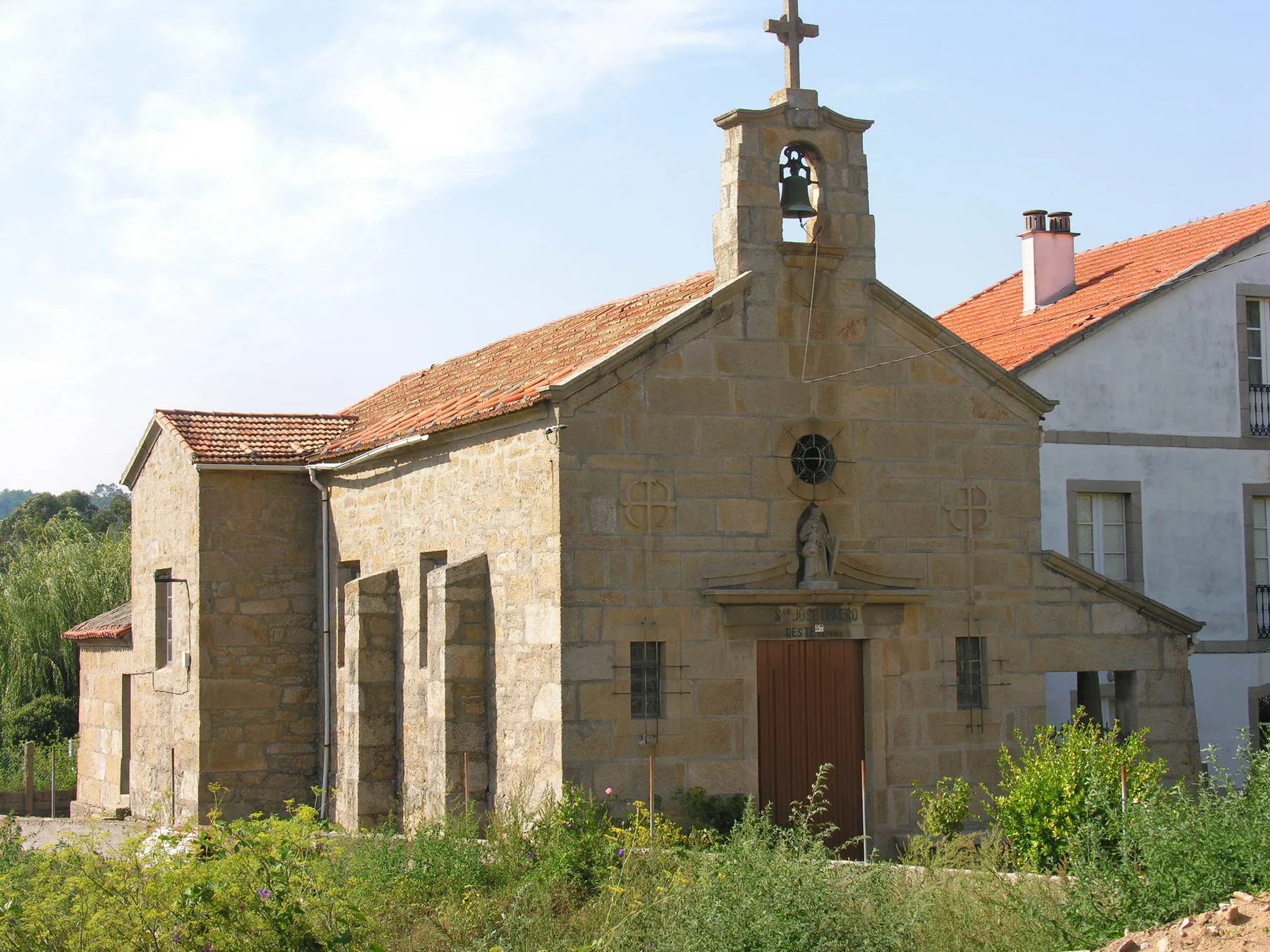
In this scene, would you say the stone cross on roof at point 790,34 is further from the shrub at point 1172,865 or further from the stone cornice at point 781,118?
the shrub at point 1172,865

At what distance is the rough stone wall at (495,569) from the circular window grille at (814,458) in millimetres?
2292

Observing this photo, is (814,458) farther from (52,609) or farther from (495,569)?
(52,609)

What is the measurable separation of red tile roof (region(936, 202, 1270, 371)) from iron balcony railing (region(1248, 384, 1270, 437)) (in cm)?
187

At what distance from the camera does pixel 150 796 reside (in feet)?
63.8

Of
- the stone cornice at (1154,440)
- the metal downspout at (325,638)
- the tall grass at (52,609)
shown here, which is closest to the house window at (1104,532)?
the stone cornice at (1154,440)

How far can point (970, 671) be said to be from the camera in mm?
14719

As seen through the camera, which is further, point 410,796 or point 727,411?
point 410,796

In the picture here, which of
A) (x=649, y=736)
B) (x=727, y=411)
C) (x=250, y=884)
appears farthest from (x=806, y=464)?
(x=250, y=884)

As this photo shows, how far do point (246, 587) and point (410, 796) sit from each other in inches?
169

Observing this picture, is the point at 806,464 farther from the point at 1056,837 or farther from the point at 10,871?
the point at 10,871

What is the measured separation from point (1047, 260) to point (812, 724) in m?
10.8

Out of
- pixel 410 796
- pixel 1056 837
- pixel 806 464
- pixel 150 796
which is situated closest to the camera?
pixel 1056 837

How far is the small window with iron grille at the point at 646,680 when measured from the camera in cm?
1330

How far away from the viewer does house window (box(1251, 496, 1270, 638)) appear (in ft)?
66.5
